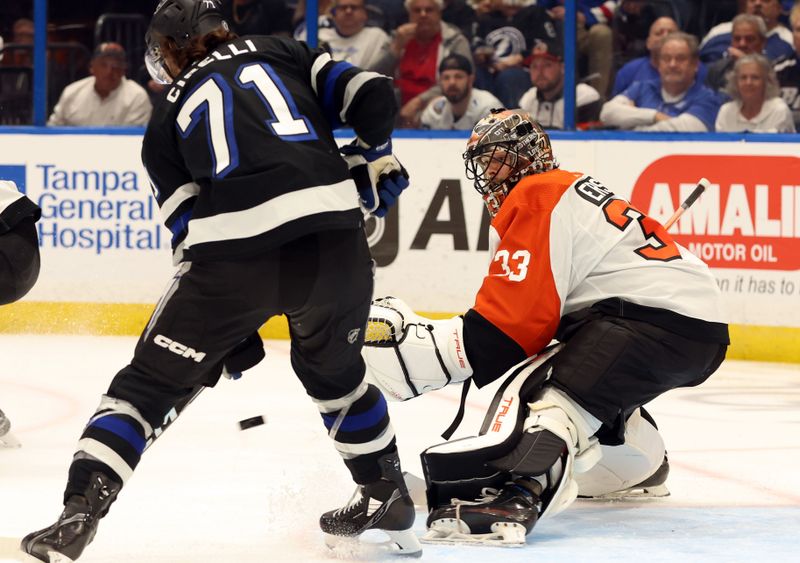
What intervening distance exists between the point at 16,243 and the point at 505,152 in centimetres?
132

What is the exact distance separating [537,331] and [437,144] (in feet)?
10.8

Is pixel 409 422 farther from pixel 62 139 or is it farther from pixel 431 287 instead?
pixel 62 139

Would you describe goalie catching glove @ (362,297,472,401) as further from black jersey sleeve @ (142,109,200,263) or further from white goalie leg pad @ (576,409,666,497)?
black jersey sleeve @ (142,109,200,263)

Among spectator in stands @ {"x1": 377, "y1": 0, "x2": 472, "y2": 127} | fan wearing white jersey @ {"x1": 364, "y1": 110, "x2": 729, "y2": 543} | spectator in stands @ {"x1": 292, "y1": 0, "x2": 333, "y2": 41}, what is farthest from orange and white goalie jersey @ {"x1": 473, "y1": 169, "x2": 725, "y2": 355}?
spectator in stands @ {"x1": 292, "y1": 0, "x2": 333, "y2": 41}

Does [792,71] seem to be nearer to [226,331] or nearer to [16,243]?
[16,243]

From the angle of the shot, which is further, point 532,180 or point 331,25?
point 331,25

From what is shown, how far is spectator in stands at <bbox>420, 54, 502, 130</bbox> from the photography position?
6.49m

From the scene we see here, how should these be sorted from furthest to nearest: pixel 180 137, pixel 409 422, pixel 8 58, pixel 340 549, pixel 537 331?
1. pixel 8 58
2. pixel 409 422
3. pixel 537 331
4. pixel 340 549
5. pixel 180 137

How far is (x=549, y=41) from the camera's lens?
6469mm

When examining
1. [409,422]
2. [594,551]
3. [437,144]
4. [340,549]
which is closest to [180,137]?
[340,549]

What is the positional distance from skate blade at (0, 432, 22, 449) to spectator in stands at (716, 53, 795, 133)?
3.36 metres

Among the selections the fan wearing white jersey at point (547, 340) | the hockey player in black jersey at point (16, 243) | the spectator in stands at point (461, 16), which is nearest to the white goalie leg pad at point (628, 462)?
the fan wearing white jersey at point (547, 340)

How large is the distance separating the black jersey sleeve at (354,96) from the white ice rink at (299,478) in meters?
0.85

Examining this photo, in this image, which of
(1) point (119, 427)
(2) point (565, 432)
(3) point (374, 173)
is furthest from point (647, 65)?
(1) point (119, 427)
